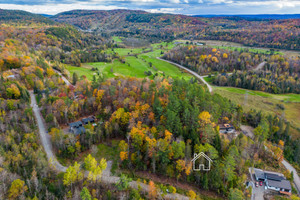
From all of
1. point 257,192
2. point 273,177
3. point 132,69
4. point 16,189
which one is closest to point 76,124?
point 16,189

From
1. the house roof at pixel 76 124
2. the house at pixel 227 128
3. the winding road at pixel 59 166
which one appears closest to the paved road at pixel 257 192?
the winding road at pixel 59 166

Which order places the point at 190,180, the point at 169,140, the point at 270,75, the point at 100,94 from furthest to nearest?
1. the point at 270,75
2. the point at 100,94
3. the point at 169,140
4. the point at 190,180

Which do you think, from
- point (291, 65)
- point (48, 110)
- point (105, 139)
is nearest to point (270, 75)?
point (291, 65)

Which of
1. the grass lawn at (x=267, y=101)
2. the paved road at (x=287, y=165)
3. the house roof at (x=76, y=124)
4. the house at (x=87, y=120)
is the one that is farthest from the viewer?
the grass lawn at (x=267, y=101)

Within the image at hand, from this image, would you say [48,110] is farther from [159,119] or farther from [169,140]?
[169,140]

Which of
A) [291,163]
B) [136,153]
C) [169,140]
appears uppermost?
[169,140]

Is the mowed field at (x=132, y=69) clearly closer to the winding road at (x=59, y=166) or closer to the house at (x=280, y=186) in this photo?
the winding road at (x=59, y=166)

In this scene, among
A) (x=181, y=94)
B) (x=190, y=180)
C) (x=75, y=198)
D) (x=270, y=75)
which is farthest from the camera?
(x=270, y=75)
